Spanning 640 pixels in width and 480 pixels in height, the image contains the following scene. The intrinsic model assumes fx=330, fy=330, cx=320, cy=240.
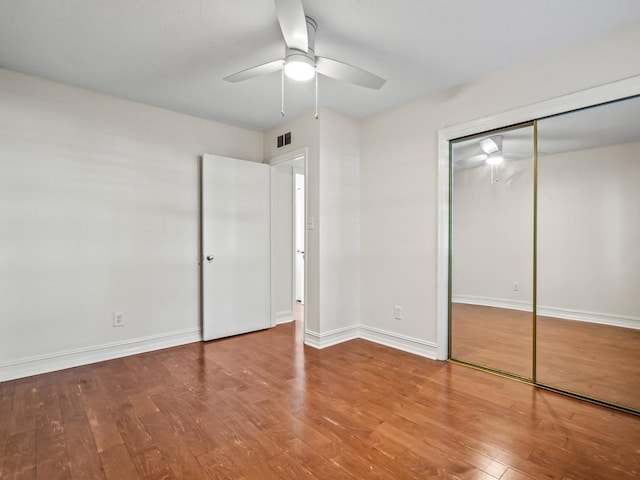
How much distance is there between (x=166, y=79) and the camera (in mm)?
2805

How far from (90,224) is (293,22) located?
255 centimetres

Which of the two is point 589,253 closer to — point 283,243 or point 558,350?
point 558,350

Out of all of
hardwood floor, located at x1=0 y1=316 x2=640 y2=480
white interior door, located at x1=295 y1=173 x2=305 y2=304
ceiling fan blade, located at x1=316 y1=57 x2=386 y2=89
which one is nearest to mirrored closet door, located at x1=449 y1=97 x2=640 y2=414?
hardwood floor, located at x1=0 y1=316 x2=640 y2=480

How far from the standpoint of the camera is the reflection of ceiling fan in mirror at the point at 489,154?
2746mm

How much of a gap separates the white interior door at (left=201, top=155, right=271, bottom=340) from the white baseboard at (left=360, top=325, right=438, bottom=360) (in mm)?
1285

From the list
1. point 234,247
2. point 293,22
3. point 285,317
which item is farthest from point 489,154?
point 285,317

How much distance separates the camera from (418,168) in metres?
3.25

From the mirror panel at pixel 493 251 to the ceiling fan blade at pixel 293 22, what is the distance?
71.8 inches

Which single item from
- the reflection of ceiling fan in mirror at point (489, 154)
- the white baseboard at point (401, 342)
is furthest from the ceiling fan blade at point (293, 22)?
the white baseboard at point (401, 342)

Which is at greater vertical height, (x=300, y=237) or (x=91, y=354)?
(x=300, y=237)

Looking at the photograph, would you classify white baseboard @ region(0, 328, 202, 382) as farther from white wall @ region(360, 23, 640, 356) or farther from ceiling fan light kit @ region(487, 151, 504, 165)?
ceiling fan light kit @ region(487, 151, 504, 165)

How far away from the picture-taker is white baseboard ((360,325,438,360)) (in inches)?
123

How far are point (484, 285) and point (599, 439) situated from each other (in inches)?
55.5

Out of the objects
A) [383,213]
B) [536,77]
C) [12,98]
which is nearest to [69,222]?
[12,98]
